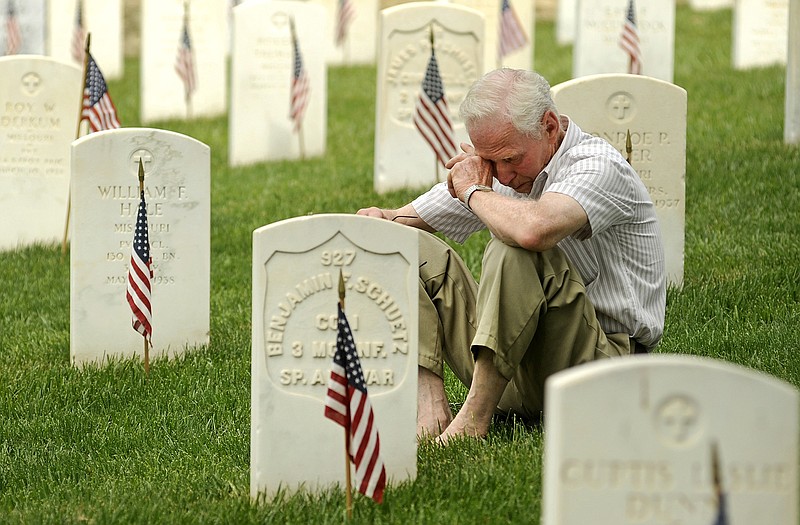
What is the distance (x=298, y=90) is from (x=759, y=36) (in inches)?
212

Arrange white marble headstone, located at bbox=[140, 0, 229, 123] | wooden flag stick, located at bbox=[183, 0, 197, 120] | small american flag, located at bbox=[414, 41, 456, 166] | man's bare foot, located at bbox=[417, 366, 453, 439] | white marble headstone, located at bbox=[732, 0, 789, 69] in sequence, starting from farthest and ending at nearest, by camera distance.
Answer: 1. white marble headstone, located at bbox=[732, 0, 789, 69]
2. white marble headstone, located at bbox=[140, 0, 229, 123]
3. wooden flag stick, located at bbox=[183, 0, 197, 120]
4. small american flag, located at bbox=[414, 41, 456, 166]
5. man's bare foot, located at bbox=[417, 366, 453, 439]

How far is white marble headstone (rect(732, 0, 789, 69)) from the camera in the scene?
525 inches

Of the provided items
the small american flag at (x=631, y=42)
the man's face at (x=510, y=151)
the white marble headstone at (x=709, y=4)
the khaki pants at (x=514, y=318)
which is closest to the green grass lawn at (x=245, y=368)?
the khaki pants at (x=514, y=318)

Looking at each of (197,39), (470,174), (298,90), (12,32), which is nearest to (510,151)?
(470,174)

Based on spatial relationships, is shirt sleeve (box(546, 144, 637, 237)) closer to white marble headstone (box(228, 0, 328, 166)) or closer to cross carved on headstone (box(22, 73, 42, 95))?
cross carved on headstone (box(22, 73, 42, 95))

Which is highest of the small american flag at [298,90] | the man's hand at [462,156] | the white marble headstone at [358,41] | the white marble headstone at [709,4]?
the white marble headstone at [709,4]

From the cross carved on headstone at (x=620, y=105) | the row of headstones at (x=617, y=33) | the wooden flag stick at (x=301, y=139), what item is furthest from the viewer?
the row of headstones at (x=617, y=33)

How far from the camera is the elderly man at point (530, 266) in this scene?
404cm

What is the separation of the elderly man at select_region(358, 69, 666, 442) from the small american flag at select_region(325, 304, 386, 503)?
0.49 m

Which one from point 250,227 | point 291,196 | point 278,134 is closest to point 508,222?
point 250,227

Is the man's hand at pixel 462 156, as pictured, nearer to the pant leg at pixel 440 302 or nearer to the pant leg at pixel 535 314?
the pant leg at pixel 440 302

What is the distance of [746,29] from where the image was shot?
1339cm

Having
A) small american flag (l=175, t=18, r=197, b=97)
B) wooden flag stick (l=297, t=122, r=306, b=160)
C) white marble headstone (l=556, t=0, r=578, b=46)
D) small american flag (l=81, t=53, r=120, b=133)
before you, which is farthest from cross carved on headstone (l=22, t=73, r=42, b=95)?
white marble headstone (l=556, t=0, r=578, b=46)

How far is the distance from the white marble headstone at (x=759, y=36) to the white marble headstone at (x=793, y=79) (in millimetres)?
4533
